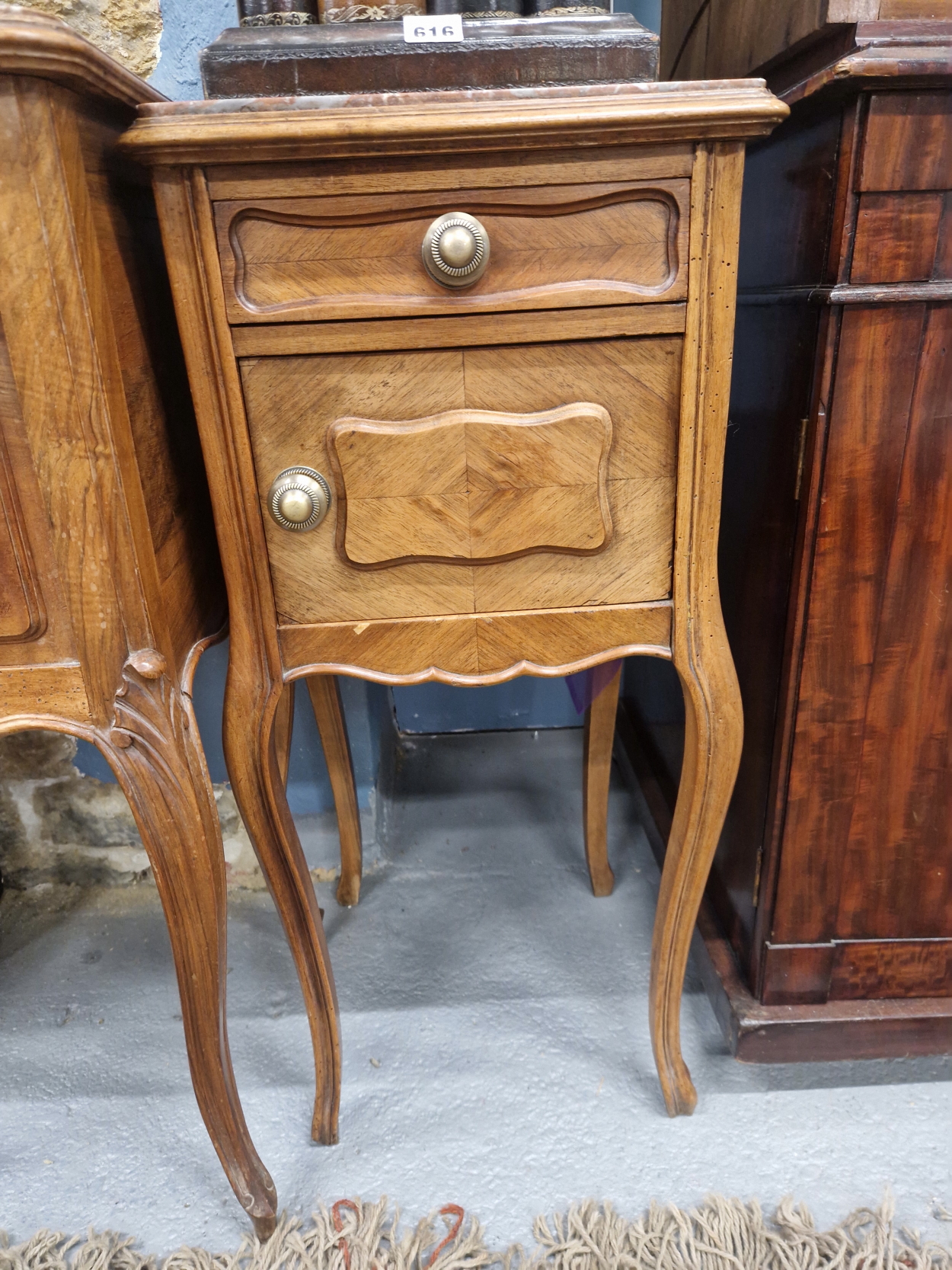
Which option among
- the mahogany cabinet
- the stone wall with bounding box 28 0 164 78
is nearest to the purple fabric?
the mahogany cabinet

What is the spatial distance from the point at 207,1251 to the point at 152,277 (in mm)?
939

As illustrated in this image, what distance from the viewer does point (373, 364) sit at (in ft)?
2.15

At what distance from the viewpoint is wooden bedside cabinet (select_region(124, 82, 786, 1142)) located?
60 cm

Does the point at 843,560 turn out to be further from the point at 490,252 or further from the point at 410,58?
the point at 410,58

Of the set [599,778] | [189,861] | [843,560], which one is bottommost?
[599,778]

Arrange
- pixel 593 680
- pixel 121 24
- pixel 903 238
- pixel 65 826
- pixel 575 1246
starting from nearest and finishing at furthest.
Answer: pixel 903 238 < pixel 575 1246 < pixel 121 24 < pixel 593 680 < pixel 65 826

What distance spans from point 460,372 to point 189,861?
471 mm

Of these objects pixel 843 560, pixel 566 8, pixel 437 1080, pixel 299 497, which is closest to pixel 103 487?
pixel 299 497

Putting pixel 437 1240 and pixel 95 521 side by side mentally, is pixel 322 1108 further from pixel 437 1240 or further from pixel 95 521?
pixel 95 521

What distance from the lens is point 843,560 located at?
798 mm

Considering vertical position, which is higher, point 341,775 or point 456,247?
point 456,247

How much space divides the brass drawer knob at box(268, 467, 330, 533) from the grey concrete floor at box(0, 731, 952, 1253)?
0.71m

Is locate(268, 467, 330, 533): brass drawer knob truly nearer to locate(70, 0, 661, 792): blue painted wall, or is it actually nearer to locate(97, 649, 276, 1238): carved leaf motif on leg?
locate(97, 649, 276, 1238): carved leaf motif on leg

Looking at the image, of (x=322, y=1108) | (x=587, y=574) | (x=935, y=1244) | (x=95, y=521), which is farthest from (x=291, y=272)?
(x=935, y=1244)
